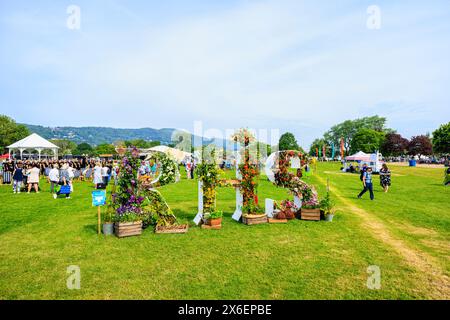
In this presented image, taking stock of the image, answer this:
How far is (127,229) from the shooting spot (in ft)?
27.3

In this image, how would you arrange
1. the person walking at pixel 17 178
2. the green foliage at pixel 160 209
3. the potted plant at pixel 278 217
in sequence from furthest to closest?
the person walking at pixel 17 178, the potted plant at pixel 278 217, the green foliage at pixel 160 209

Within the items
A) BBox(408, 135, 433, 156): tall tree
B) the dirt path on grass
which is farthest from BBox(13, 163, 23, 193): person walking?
BBox(408, 135, 433, 156): tall tree

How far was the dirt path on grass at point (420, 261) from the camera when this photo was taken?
5254 mm

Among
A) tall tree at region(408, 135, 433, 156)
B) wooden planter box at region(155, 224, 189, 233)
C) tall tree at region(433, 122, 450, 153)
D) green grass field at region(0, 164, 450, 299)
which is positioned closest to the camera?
green grass field at region(0, 164, 450, 299)

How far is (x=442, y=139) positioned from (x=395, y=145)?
2123 cm

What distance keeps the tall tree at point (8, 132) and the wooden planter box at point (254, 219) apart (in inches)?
3271

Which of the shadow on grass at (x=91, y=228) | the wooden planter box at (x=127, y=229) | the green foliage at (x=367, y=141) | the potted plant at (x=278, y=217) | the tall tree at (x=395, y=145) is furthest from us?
the green foliage at (x=367, y=141)

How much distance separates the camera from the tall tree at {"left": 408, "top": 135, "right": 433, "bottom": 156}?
80.0m

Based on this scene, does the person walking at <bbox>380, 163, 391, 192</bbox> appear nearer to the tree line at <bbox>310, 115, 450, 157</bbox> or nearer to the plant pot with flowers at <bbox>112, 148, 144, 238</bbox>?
the plant pot with flowers at <bbox>112, 148, 144, 238</bbox>

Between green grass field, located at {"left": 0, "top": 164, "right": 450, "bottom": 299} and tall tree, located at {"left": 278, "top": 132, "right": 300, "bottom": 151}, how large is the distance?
277 ft

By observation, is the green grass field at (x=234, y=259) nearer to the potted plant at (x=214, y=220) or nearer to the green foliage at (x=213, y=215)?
the potted plant at (x=214, y=220)

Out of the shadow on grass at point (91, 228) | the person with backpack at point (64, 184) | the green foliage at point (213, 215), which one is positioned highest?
the person with backpack at point (64, 184)

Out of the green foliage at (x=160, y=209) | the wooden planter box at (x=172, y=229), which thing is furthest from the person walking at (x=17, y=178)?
the wooden planter box at (x=172, y=229)
